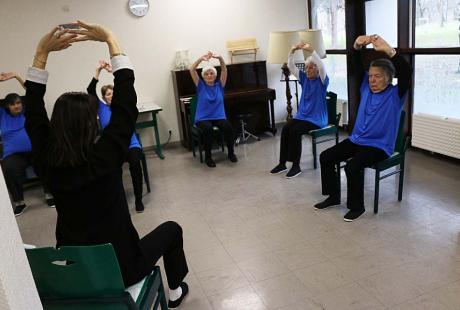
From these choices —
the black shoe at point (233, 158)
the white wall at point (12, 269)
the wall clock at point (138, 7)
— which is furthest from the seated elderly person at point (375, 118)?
the wall clock at point (138, 7)

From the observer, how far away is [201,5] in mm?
5715

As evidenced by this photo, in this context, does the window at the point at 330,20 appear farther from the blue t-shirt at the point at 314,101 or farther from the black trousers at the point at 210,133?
the black trousers at the point at 210,133

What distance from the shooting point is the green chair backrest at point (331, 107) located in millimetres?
4352

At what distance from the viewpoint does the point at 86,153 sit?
1543 mm

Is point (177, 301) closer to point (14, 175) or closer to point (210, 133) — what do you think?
point (14, 175)

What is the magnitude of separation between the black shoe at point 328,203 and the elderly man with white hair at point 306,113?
80cm

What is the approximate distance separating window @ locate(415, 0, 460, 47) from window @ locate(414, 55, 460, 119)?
156 mm

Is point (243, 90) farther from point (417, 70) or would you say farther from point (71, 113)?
point (71, 113)

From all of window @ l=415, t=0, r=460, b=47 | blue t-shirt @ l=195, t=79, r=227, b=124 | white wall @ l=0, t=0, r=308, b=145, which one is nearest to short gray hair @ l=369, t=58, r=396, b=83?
window @ l=415, t=0, r=460, b=47

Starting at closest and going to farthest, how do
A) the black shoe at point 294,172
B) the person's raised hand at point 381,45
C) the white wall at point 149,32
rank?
the person's raised hand at point 381,45 < the black shoe at point 294,172 < the white wall at point 149,32

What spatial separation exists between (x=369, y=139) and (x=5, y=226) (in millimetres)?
2865

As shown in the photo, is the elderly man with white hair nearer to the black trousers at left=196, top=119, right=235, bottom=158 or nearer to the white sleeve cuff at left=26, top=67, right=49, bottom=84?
the black trousers at left=196, top=119, right=235, bottom=158

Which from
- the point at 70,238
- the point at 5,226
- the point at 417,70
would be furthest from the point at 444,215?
the point at 5,226

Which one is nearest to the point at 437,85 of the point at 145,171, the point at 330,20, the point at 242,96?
the point at 330,20
